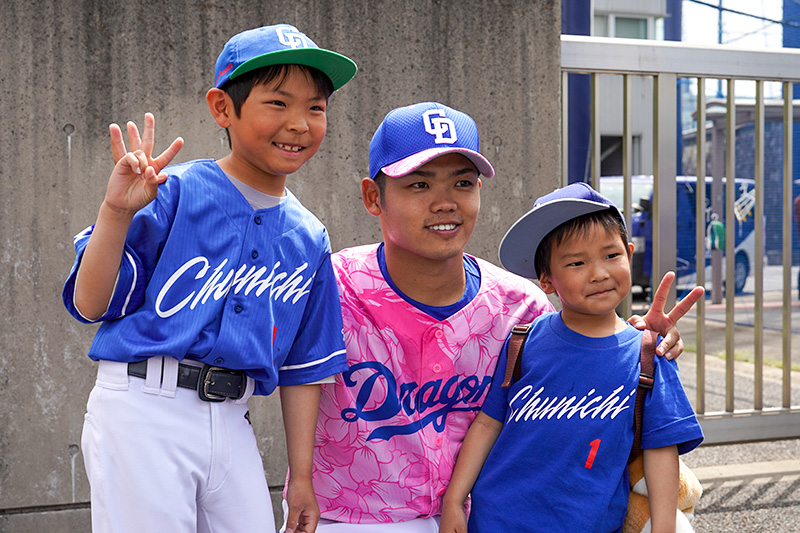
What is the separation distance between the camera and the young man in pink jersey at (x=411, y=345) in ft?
6.65

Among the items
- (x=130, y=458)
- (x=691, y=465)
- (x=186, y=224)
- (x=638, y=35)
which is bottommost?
(x=691, y=465)

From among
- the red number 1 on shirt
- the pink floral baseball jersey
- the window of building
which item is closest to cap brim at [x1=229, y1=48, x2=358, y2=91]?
the pink floral baseball jersey

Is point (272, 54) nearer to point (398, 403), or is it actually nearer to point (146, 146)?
point (146, 146)

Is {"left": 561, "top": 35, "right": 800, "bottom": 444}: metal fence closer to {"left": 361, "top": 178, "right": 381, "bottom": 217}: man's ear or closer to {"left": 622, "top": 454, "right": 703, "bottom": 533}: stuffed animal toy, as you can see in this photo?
{"left": 361, "top": 178, "right": 381, "bottom": 217}: man's ear

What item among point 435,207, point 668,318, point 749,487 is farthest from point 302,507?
point 749,487

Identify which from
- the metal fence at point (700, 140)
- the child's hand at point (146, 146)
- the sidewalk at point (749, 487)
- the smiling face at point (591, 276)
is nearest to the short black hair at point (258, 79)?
the child's hand at point (146, 146)

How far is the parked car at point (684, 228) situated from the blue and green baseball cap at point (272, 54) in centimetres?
503

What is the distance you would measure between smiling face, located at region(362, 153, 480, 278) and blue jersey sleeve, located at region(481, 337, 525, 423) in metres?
0.32

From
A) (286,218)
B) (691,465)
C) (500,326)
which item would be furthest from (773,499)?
(286,218)

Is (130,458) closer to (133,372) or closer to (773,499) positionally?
(133,372)

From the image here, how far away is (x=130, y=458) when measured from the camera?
5.61ft

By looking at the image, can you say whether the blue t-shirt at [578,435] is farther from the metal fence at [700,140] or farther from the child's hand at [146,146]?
the metal fence at [700,140]

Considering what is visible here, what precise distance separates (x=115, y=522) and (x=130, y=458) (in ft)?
0.51

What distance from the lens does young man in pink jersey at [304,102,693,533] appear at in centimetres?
203
